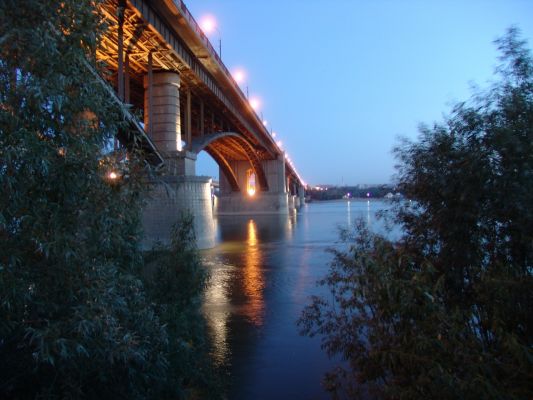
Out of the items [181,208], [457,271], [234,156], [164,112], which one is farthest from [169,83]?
[234,156]

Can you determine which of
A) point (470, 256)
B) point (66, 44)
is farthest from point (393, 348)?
point (66, 44)

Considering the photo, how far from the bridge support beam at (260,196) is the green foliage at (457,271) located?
68730 millimetres

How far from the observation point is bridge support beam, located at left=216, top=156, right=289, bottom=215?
76000mm

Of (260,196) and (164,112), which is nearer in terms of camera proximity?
(164,112)

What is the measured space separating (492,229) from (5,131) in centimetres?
533

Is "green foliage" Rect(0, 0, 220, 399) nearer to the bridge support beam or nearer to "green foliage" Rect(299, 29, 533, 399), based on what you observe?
"green foliage" Rect(299, 29, 533, 399)

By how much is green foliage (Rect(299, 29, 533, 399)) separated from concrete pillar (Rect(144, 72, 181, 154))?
68.3ft

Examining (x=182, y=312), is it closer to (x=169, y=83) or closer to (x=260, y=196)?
(x=169, y=83)

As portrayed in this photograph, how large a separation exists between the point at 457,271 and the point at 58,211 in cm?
467

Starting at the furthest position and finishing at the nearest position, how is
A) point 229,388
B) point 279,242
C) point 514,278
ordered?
1. point 279,242
2. point 229,388
3. point 514,278

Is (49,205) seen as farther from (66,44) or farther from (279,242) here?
(279,242)

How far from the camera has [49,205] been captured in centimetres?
394

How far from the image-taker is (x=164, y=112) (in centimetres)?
2639

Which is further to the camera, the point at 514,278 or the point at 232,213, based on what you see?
the point at 232,213
